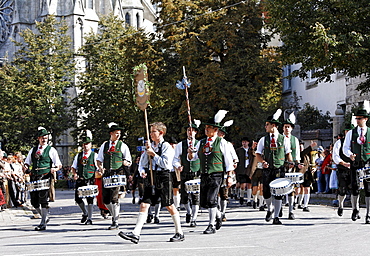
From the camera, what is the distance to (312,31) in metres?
21.8

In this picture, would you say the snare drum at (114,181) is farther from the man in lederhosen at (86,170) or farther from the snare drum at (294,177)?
the snare drum at (294,177)

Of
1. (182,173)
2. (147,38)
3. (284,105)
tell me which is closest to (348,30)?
(182,173)

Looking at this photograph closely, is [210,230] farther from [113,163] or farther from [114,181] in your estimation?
[113,163]

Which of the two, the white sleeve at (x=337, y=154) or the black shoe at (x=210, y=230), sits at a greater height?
the white sleeve at (x=337, y=154)

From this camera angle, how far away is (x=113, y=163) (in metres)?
13.5

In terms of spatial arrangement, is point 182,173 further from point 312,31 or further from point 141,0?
point 141,0

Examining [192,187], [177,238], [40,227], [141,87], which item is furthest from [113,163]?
[177,238]

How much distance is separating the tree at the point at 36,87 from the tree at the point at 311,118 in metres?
21.7

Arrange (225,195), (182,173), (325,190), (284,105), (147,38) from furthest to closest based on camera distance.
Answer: (284,105)
(147,38)
(325,190)
(182,173)
(225,195)

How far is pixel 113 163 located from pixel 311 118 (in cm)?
2543

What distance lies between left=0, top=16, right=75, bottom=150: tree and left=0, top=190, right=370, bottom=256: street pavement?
35657 mm

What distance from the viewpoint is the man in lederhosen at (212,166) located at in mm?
11875

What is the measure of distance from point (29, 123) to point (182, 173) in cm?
3753

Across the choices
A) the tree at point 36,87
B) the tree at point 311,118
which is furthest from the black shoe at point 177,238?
the tree at point 36,87
